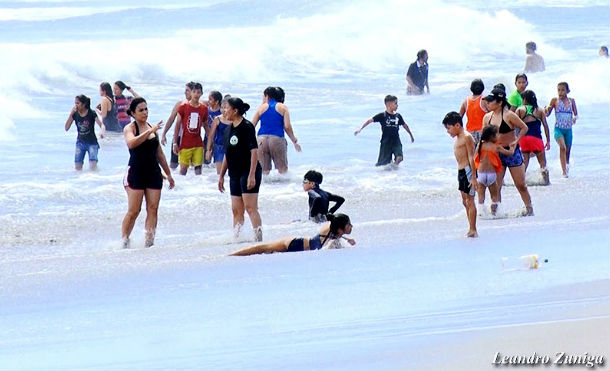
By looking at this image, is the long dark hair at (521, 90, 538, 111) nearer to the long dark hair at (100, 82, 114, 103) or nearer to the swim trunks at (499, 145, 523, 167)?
the swim trunks at (499, 145, 523, 167)

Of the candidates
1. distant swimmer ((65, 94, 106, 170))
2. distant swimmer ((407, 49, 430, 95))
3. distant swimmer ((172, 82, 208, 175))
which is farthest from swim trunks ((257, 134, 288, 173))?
distant swimmer ((407, 49, 430, 95))

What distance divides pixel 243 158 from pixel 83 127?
703cm

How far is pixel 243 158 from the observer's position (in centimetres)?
1268

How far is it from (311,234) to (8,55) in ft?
88.2

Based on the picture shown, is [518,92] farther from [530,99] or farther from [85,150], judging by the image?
[85,150]

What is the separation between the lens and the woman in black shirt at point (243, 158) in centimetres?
1256

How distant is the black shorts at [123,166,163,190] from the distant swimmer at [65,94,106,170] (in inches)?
258

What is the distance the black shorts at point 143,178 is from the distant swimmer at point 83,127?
6563mm

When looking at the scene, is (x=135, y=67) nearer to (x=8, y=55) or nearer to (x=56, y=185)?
(x=8, y=55)

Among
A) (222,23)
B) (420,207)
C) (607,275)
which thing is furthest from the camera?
(222,23)

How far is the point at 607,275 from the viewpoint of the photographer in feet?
32.1

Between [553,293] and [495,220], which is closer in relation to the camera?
[553,293]

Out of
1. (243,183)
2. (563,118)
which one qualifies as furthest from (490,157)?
(563,118)

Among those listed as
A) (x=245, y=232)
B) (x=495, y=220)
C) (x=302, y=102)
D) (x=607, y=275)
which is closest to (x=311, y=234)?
(x=245, y=232)
